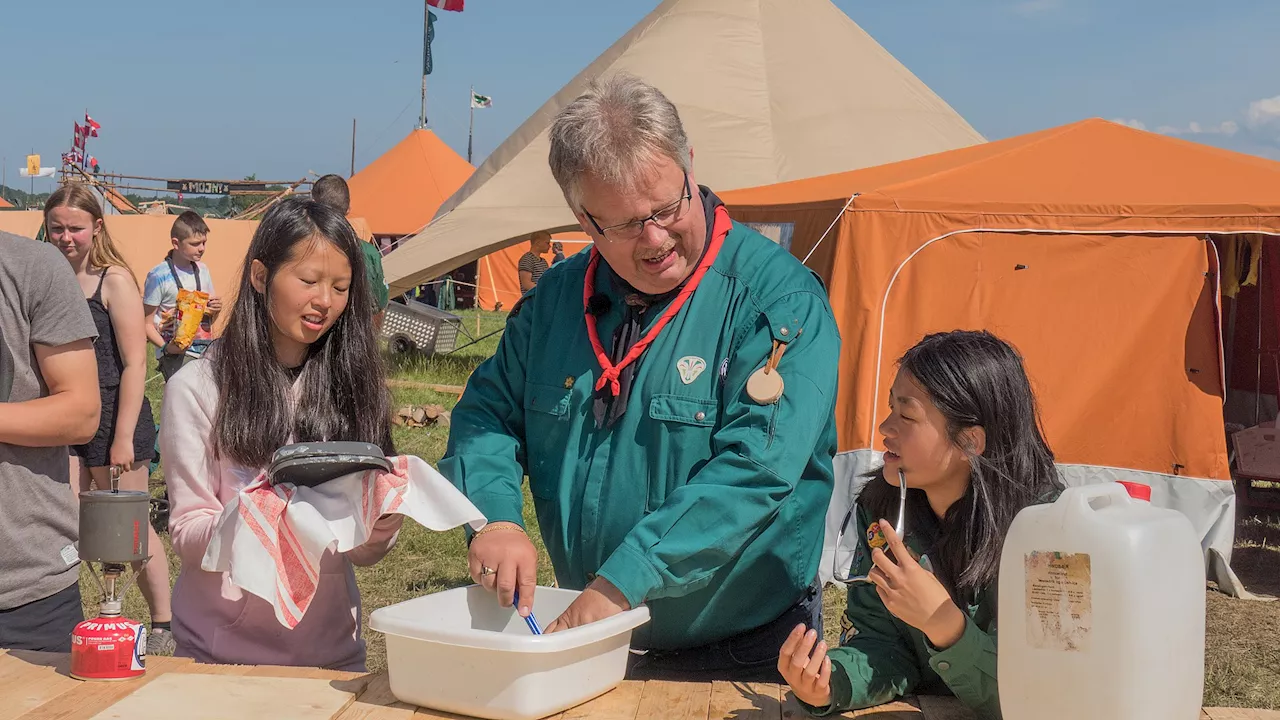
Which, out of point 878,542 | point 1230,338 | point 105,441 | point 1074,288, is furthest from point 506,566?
point 1230,338

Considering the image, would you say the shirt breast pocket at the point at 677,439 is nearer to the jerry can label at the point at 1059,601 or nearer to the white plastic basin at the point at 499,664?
the white plastic basin at the point at 499,664

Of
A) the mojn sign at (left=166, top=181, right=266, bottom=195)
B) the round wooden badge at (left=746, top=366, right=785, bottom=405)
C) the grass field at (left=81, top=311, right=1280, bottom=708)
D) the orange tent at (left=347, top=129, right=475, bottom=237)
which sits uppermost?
the mojn sign at (left=166, top=181, right=266, bottom=195)

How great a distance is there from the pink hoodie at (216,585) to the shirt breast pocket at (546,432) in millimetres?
270

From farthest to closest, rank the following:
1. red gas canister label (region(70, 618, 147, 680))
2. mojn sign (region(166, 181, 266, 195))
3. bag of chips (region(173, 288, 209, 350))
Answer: mojn sign (region(166, 181, 266, 195)) < bag of chips (region(173, 288, 209, 350)) < red gas canister label (region(70, 618, 147, 680))

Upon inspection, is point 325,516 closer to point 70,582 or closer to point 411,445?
point 70,582

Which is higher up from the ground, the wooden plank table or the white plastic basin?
the white plastic basin

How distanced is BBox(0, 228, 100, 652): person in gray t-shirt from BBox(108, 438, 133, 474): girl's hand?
1.93 metres

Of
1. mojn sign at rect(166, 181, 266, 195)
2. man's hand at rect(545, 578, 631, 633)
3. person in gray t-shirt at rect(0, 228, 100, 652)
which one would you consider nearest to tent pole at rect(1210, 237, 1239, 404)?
man's hand at rect(545, 578, 631, 633)

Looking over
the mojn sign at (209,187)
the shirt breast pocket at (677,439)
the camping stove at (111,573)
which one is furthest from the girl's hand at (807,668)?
the mojn sign at (209,187)

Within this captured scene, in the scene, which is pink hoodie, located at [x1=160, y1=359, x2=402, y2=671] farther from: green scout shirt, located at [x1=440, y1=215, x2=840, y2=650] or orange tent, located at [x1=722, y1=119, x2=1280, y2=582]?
orange tent, located at [x1=722, y1=119, x2=1280, y2=582]

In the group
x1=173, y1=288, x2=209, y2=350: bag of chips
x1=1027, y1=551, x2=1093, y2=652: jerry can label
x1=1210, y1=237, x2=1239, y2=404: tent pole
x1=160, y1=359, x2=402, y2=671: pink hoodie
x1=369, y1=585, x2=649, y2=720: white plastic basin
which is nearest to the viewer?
x1=1027, y1=551, x2=1093, y2=652: jerry can label

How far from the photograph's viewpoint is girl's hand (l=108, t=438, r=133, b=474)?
4.15m

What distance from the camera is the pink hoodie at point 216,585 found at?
207cm

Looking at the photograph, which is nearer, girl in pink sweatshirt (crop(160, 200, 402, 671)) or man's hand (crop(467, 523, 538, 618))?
man's hand (crop(467, 523, 538, 618))
